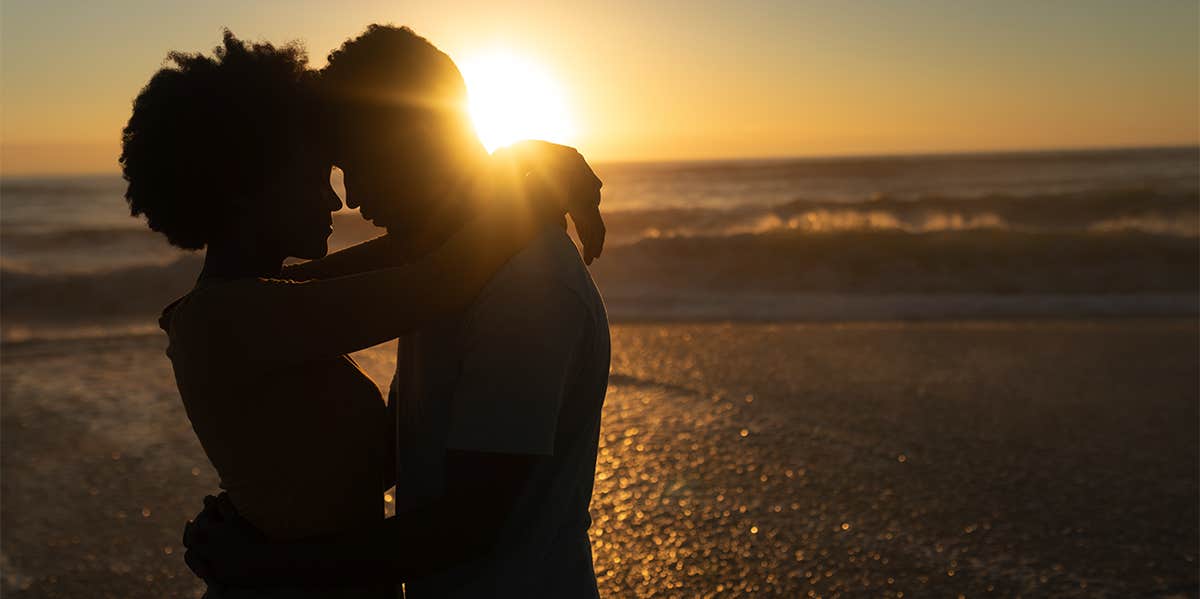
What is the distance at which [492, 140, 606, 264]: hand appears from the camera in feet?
5.23

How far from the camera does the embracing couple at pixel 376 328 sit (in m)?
1.29

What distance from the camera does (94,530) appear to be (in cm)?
503

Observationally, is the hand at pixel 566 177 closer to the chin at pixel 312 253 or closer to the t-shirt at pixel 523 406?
the t-shirt at pixel 523 406

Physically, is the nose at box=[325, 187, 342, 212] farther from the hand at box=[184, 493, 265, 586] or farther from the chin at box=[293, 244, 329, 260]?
the hand at box=[184, 493, 265, 586]

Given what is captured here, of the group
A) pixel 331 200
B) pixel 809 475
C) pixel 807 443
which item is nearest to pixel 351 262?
pixel 331 200

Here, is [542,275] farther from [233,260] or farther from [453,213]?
[233,260]

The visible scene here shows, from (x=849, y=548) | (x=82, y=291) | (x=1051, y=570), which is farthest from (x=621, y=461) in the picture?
(x=82, y=291)

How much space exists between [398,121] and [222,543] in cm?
74

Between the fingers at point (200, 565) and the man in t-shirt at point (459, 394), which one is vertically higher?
the man in t-shirt at point (459, 394)

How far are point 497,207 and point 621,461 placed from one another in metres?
4.48

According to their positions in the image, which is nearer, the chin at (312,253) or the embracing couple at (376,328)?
the embracing couple at (376,328)

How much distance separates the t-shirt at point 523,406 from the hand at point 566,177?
0.12m

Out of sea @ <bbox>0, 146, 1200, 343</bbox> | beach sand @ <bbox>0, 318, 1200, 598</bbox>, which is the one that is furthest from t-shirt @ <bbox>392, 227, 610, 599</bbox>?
sea @ <bbox>0, 146, 1200, 343</bbox>

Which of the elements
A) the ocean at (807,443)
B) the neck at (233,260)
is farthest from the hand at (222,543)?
the neck at (233,260)
